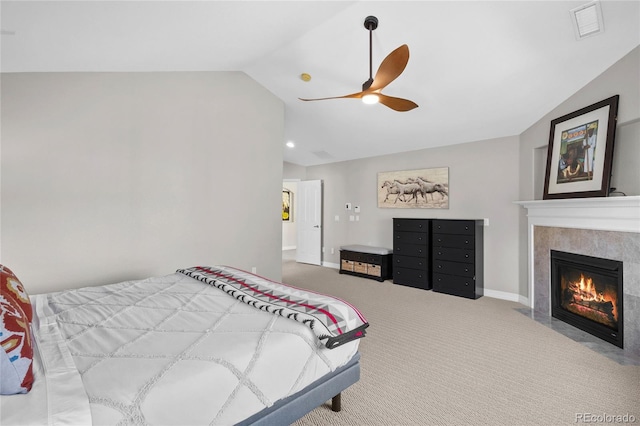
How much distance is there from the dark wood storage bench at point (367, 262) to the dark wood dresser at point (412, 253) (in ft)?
0.84

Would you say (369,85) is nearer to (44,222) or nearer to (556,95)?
(556,95)

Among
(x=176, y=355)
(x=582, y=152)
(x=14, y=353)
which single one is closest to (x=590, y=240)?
(x=582, y=152)

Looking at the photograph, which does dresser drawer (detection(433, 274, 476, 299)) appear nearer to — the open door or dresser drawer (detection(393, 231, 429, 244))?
dresser drawer (detection(393, 231, 429, 244))

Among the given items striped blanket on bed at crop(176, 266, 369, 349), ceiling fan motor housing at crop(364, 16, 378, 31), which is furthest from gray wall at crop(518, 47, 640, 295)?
striped blanket on bed at crop(176, 266, 369, 349)

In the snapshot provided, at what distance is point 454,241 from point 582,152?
6.28 feet

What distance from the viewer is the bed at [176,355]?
102 centimetres

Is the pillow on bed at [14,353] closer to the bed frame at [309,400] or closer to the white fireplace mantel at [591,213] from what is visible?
the bed frame at [309,400]

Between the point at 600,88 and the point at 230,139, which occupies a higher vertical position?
the point at 600,88

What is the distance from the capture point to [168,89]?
3535 millimetres

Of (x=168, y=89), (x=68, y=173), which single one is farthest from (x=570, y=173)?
(x=68, y=173)

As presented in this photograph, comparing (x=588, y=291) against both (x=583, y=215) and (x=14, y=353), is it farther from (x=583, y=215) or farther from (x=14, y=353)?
(x=14, y=353)

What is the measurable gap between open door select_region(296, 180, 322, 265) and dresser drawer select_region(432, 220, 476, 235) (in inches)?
115

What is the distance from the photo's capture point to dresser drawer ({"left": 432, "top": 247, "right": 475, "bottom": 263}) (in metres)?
4.58

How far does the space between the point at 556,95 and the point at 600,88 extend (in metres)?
0.45
